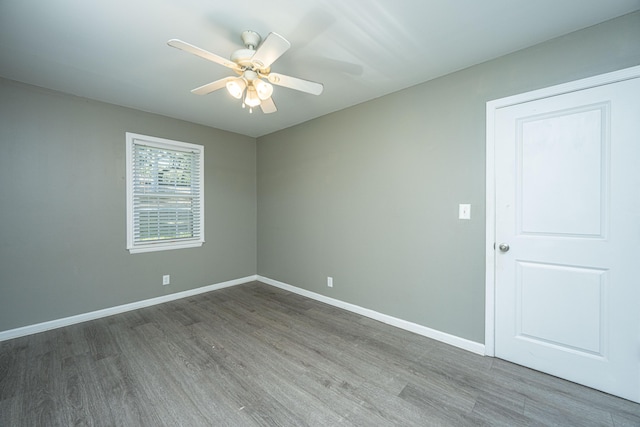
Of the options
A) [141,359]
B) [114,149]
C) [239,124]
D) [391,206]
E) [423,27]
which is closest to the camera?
[423,27]

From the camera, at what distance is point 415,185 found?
2570 millimetres

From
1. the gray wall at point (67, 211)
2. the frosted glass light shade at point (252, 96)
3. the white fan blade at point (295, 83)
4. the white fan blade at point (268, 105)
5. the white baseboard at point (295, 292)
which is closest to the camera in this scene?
the white fan blade at point (295, 83)

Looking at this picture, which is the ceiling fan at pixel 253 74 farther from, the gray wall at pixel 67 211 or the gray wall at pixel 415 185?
the gray wall at pixel 67 211

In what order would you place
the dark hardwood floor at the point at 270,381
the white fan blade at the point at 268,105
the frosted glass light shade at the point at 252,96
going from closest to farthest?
1. the dark hardwood floor at the point at 270,381
2. the frosted glass light shade at the point at 252,96
3. the white fan blade at the point at 268,105

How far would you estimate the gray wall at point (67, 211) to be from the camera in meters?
2.48

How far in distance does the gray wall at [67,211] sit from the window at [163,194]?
102mm

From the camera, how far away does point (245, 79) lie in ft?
5.91

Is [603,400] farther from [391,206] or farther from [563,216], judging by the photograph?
[391,206]

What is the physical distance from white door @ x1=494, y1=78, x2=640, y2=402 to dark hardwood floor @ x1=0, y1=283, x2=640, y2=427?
25 centimetres

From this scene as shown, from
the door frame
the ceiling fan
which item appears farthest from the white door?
the ceiling fan

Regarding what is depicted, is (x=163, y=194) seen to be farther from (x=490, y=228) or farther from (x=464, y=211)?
(x=490, y=228)

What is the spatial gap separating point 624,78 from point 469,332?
2.16 meters

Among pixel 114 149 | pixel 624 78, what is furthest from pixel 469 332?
pixel 114 149

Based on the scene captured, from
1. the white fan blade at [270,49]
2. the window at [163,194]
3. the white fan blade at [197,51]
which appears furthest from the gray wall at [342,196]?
the white fan blade at [197,51]
